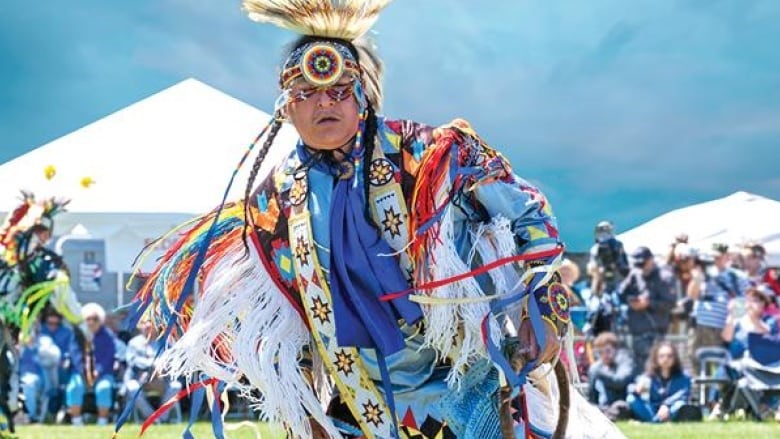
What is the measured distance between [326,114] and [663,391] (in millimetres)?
6843

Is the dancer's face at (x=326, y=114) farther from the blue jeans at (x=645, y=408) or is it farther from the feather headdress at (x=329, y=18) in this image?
the blue jeans at (x=645, y=408)

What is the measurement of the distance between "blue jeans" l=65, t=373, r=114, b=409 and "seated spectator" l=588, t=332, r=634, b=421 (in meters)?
3.94

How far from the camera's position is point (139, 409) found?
400 inches

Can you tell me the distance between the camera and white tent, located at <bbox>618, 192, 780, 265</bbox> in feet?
40.4

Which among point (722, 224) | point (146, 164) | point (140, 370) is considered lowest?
point (140, 370)

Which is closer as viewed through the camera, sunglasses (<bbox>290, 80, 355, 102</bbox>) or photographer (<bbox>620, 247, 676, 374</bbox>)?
sunglasses (<bbox>290, 80, 355, 102</bbox>)

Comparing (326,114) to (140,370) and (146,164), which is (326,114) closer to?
(140,370)

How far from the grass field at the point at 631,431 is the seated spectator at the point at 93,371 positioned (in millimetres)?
718

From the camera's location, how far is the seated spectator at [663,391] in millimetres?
9133

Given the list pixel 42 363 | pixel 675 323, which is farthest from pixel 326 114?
pixel 42 363

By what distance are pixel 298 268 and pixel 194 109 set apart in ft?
29.4

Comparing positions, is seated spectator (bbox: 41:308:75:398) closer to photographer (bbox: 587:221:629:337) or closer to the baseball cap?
photographer (bbox: 587:221:629:337)

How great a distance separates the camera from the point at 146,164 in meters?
11.1

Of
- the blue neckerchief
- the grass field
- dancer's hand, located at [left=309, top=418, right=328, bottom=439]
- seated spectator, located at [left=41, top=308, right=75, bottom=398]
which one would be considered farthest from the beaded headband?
seated spectator, located at [left=41, top=308, right=75, bottom=398]
